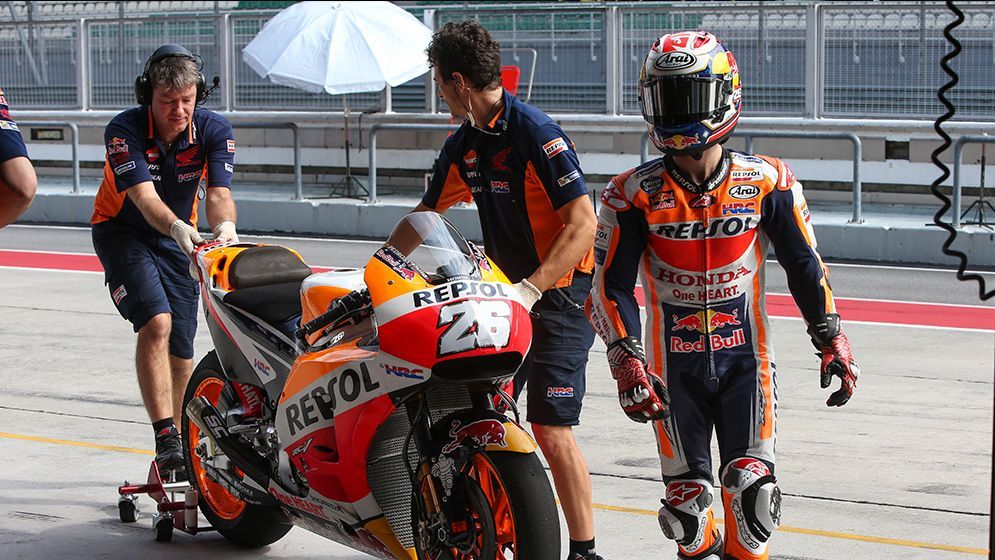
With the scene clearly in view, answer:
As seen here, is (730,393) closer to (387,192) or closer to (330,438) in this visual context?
(330,438)

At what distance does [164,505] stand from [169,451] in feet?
1.44

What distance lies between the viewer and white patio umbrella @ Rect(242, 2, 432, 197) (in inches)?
734

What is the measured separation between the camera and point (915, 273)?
14.9 m

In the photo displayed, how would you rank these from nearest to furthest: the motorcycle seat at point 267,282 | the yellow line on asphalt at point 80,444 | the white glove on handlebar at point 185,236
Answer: the motorcycle seat at point 267,282
the white glove on handlebar at point 185,236
the yellow line on asphalt at point 80,444

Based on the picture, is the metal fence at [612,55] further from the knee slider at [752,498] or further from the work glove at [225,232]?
the knee slider at [752,498]

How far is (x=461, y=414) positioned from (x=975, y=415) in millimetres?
4605

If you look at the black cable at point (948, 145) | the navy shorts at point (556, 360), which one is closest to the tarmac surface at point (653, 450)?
the navy shorts at point (556, 360)

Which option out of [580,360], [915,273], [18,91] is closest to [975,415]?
[580,360]

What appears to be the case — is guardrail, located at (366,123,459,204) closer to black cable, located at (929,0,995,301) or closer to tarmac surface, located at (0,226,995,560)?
tarmac surface, located at (0,226,995,560)

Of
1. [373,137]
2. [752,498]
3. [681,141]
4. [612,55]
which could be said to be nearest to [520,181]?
[681,141]

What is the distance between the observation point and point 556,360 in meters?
5.46

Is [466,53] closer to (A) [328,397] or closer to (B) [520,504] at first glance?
(A) [328,397]

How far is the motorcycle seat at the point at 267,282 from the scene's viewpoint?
5.71m

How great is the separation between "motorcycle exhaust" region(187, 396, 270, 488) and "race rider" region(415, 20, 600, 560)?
1.03 m
